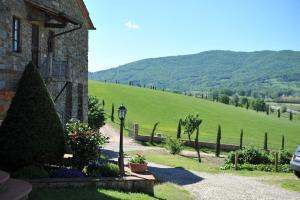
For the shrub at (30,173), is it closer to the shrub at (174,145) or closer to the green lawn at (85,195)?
the green lawn at (85,195)

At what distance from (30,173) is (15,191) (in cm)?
321

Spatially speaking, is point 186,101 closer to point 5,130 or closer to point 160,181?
point 160,181

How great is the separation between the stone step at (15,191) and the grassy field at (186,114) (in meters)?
50.3

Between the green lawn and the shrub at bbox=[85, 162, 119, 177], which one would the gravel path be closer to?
the green lawn

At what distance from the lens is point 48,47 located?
66.0 feet

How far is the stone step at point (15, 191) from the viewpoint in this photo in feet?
29.3

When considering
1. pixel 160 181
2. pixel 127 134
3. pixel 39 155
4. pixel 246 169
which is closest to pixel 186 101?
pixel 127 134

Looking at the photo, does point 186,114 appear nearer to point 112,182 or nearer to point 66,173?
point 112,182

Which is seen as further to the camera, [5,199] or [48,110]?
[48,110]

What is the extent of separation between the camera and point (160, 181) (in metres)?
18.4

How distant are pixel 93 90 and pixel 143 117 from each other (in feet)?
56.1

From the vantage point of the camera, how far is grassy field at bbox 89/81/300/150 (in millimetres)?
68625

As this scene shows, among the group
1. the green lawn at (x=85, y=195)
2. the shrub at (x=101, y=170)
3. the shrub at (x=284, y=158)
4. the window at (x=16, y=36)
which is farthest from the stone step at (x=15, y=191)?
the shrub at (x=284, y=158)

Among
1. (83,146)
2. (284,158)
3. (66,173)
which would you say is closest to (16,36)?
(83,146)
